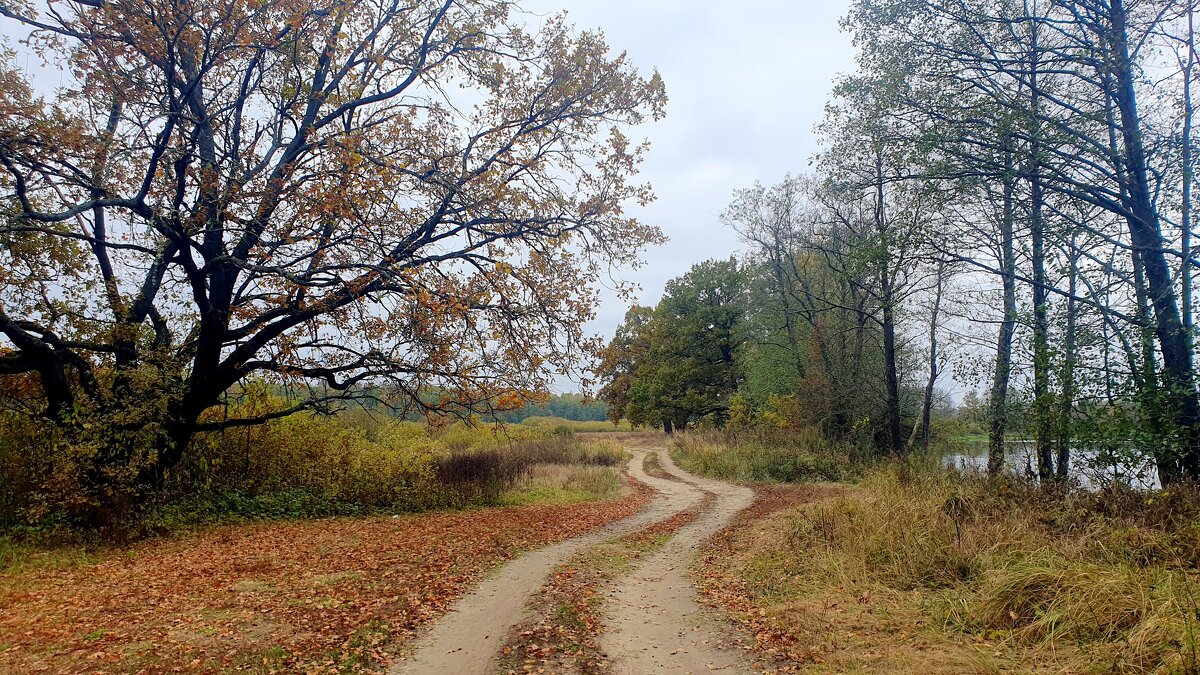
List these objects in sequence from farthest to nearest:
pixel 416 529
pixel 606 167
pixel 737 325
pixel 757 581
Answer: pixel 737 325 → pixel 606 167 → pixel 416 529 → pixel 757 581

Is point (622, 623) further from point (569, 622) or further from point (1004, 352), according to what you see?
point (1004, 352)

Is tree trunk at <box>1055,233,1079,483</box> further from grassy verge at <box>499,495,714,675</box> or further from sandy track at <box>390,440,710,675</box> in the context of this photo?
sandy track at <box>390,440,710,675</box>

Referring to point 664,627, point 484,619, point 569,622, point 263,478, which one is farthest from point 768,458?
point 484,619

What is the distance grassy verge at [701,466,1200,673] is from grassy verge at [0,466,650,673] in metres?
3.58

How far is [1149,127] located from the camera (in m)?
9.74

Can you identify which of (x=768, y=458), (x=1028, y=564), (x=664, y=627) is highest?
(x=1028, y=564)

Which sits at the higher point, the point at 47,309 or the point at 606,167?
the point at 606,167

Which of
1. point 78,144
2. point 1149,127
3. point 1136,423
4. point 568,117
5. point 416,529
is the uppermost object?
point 568,117

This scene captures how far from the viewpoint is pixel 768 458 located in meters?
23.0

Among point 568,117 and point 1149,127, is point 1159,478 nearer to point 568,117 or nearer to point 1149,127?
point 1149,127

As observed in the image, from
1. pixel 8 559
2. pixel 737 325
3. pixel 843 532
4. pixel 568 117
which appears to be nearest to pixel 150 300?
pixel 8 559

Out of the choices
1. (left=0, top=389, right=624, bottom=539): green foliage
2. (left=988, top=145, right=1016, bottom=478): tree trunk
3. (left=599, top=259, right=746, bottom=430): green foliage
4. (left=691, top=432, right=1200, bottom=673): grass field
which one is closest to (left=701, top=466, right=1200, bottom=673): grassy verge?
(left=691, top=432, right=1200, bottom=673): grass field

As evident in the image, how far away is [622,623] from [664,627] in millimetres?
440

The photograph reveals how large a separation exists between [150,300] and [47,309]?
150cm
